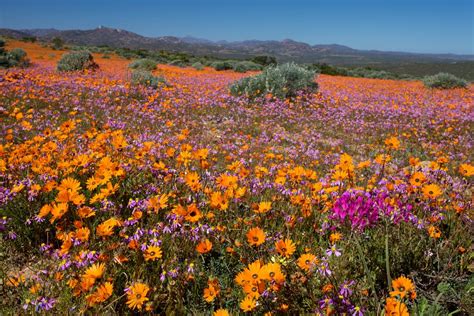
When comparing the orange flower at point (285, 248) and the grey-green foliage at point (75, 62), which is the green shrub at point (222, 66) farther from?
the orange flower at point (285, 248)

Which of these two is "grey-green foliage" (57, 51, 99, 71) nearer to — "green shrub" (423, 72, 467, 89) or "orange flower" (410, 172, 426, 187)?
"orange flower" (410, 172, 426, 187)

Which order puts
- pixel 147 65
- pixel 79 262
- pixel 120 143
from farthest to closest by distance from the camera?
pixel 147 65 < pixel 120 143 < pixel 79 262

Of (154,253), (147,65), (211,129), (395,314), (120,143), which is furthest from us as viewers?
(147,65)

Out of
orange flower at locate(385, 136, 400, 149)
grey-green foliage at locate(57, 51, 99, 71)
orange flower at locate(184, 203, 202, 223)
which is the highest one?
grey-green foliage at locate(57, 51, 99, 71)

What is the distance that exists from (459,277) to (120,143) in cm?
350

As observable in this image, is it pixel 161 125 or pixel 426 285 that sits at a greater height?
pixel 161 125

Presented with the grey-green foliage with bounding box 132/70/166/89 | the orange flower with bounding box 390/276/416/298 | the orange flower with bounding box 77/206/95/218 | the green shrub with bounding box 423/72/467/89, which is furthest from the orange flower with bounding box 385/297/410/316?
the green shrub with bounding box 423/72/467/89

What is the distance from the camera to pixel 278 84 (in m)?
14.1

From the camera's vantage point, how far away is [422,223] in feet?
9.67

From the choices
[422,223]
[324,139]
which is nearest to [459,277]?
[422,223]

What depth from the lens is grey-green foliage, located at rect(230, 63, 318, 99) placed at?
542 inches

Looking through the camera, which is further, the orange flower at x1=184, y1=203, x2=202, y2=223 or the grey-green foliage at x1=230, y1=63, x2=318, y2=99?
the grey-green foliage at x1=230, y1=63, x2=318, y2=99

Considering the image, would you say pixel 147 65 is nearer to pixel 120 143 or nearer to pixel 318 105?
pixel 318 105

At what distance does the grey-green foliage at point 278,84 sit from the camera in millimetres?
13766
